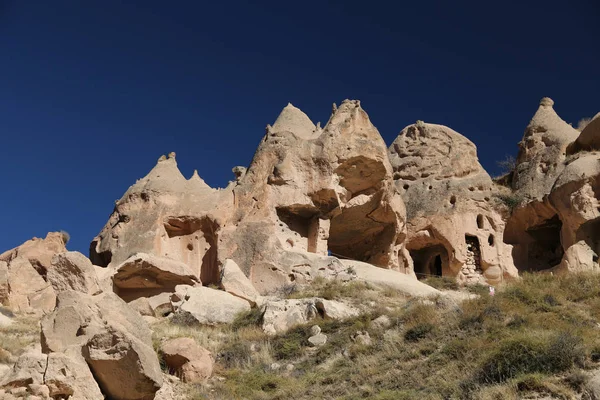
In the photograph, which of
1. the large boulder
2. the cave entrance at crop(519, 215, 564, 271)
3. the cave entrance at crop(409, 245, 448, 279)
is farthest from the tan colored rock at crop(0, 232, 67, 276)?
the cave entrance at crop(519, 215, 564, 271)

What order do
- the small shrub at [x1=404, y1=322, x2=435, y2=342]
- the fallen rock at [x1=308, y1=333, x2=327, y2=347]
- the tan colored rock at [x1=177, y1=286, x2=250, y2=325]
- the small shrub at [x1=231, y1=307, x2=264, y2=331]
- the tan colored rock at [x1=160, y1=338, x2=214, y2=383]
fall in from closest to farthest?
1. the tan colored rock at [x1=160, y1=338, x2=214, y2=383]
2. the small shrub at [x1=404, y1=322, x2=435, y2=342]
3. the fallen rock at [x1=308, y1=333, x2=327, y2=347]
4. the small shrub at [x1=231, y1=307, x2=264, y2=331]
5. the tan colored rock at [x1=177, y1=286, x2=250, y2=325]

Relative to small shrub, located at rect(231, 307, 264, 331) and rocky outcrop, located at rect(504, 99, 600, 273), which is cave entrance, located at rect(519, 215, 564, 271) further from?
small shrub, located at rect(231, 307, 264, 331)

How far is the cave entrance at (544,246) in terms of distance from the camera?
82.0 ft

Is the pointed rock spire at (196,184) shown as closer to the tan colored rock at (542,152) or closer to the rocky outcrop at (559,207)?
the rocky outcrop at (559,207)

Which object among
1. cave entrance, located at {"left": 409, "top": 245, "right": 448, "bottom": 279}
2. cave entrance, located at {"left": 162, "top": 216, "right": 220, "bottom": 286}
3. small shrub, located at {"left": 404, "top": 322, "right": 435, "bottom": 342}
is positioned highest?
cave entrance, located at {"left": 409, "top": 245, "right": 448, "bottom": 279}

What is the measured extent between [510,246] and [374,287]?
371 inches

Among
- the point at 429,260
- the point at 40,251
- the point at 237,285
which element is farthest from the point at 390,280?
the point at 40,251

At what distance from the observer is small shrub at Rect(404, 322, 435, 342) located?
1116 centimetres

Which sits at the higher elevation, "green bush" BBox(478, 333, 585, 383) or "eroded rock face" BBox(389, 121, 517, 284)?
"eroded rock face" BBox(389, 121, 517, 284)

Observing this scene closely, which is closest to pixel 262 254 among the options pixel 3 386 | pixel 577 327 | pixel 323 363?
pixel 323 363

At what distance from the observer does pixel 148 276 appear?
1753 cm

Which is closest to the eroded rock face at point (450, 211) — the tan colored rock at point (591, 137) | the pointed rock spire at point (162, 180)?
the tan colored rock at point (591, 137)

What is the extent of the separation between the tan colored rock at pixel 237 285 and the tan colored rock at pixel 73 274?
567cm

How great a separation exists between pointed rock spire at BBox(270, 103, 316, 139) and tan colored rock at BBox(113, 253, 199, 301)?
523 cm
